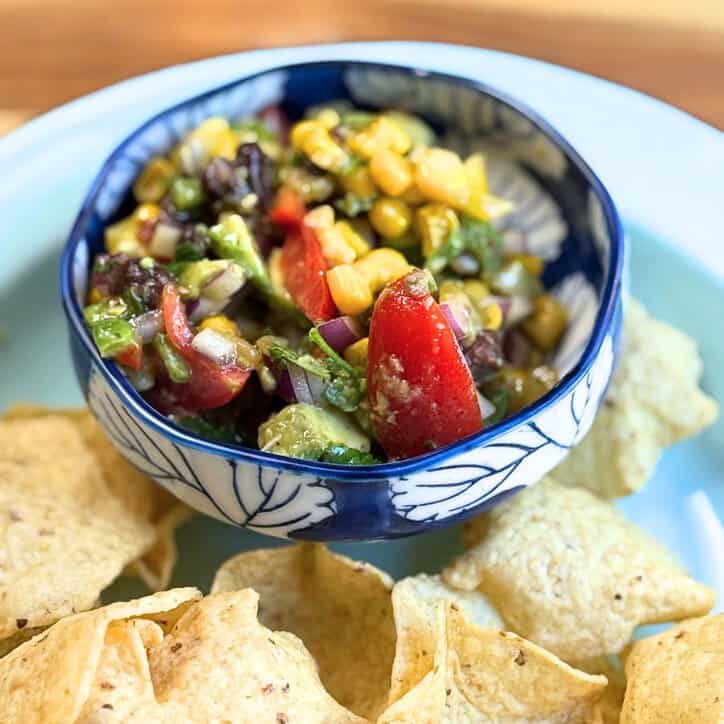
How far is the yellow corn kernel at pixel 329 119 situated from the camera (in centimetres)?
210

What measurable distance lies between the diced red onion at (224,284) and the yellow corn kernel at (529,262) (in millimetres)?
580

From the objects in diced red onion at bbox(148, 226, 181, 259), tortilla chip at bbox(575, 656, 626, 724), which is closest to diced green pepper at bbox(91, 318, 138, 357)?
diced red onion at bbox(148, 226, 181, 259)

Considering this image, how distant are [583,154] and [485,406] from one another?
856mm

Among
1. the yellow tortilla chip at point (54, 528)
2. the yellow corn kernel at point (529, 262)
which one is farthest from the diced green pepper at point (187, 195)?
the yellow corn kernel at point (529, 262)

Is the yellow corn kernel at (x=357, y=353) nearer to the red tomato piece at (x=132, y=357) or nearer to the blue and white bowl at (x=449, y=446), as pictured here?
the blue and white bowl at (x=449, y=446)

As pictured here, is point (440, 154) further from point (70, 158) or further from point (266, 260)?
point (70, 158)

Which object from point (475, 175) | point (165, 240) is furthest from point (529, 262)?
point (165, 240)

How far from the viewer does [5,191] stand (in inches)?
94.4

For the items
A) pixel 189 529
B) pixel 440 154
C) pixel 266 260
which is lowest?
pixel 189 529

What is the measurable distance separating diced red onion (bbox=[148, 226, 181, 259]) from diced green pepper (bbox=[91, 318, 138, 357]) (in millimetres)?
220

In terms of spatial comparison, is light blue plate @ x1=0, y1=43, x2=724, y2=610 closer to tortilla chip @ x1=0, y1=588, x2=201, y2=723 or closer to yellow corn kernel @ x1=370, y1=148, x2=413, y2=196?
tortilla chip @ x1=0, y1=588, x2=201, y2=723

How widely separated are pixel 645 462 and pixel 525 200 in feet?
1.95

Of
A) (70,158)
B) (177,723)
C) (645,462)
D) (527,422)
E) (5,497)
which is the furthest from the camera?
(70,158)

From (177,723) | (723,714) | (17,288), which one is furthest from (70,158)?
(723,714)
